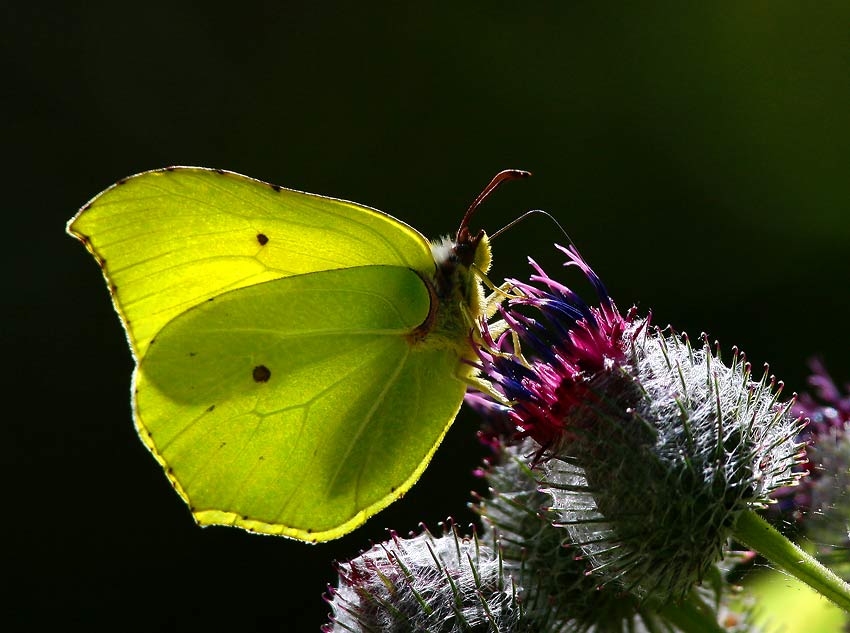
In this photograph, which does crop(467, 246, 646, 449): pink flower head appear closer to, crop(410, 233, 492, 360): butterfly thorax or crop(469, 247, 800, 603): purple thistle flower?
crop(469, 247, 800, 603): purple thistle flower

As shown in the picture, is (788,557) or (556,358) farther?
(556,358)

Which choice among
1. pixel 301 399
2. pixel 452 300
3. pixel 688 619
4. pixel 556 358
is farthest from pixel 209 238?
pixel 688 619

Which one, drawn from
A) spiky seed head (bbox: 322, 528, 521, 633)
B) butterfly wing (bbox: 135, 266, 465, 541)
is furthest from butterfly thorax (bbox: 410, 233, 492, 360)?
spiky seed head (bbox: 322, 528, 521, 633)

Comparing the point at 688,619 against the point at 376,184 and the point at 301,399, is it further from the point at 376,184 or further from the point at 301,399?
the point at 376,184

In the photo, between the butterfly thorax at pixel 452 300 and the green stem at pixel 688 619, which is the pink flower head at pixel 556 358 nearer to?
the butterfly thorax at pixel 452 300

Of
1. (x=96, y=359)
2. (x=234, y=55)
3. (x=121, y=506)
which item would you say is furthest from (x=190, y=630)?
(x=234, y=55)

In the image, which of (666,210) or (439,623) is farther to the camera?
(666,210)

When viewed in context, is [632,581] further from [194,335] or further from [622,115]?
[622,115]
